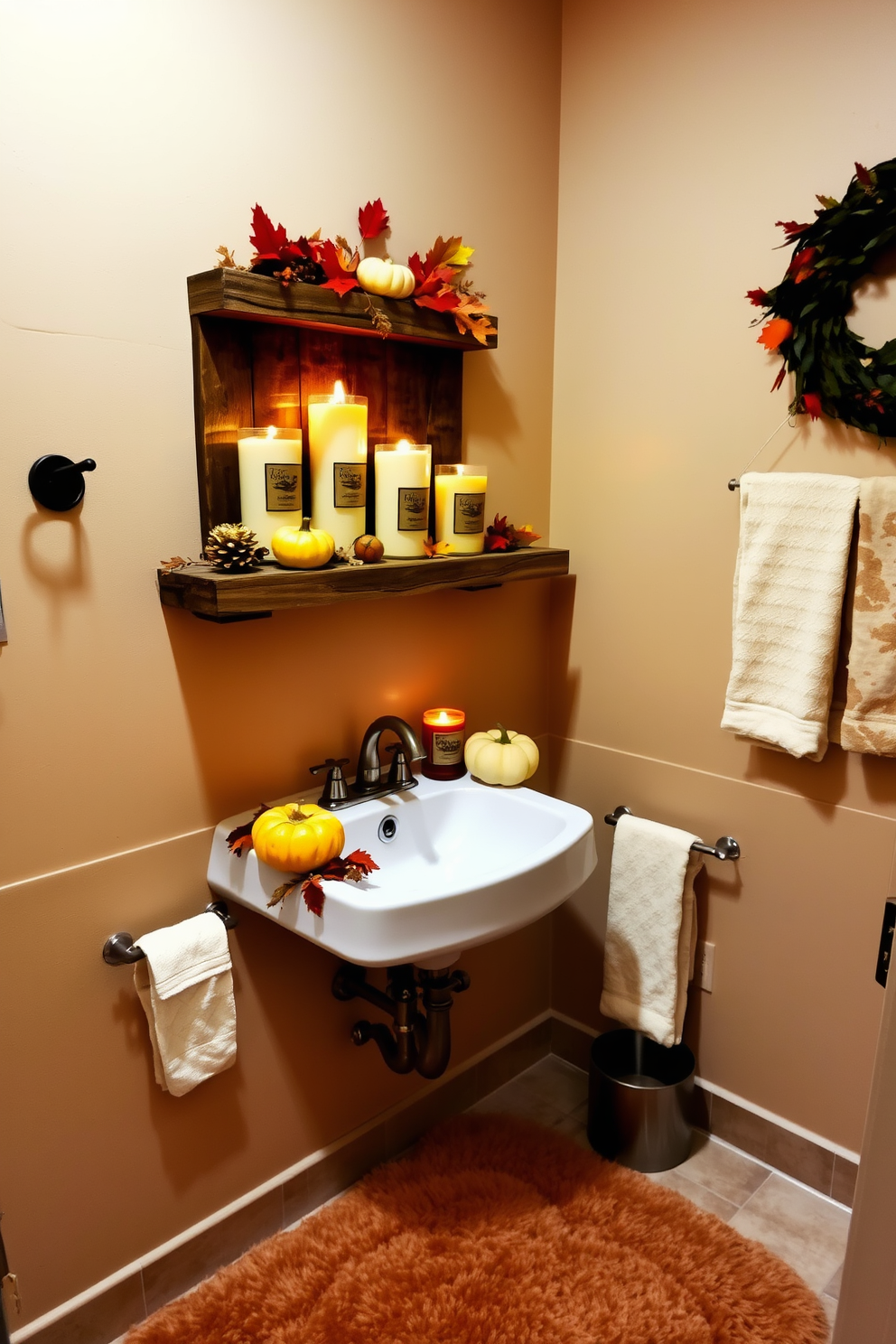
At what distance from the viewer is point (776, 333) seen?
162cm


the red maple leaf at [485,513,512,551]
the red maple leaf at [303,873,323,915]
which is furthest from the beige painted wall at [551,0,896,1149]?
the red maple leaf at [303,873,323,915]

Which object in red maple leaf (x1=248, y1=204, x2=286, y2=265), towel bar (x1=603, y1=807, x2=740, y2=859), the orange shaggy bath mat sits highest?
A: red maple leaf (x1=248, y1=204, x2=286, y2=265)

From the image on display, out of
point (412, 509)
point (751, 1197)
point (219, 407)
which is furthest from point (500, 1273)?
point (219, 407)

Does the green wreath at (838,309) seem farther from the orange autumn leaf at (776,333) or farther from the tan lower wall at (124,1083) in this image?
the tan lower wall at (124,1083)

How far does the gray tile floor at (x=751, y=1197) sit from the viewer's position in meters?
1.70

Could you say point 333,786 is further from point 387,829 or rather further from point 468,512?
point 468,512

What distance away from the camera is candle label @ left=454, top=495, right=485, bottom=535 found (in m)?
1.70

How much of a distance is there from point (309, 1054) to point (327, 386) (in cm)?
125

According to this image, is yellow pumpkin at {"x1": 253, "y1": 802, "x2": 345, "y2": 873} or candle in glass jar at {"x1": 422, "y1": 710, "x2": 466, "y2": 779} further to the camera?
candle in glass jar at {"x1": 422, "y1": 710, "x2": 466, "y2": 779}

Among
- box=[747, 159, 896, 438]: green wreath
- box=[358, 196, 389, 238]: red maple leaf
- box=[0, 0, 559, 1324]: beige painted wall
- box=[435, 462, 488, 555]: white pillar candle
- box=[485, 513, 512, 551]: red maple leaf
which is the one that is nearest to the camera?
box=[0, 0, 559, 1324]: beige painted wall

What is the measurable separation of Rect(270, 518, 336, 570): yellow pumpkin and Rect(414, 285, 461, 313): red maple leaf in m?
0.48

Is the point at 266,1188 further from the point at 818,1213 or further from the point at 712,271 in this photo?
the point at 712,271

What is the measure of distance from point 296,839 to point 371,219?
1069mm

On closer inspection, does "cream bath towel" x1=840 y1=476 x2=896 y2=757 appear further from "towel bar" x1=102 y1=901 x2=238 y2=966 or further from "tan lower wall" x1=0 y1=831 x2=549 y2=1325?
"towel bar" x1=102 y1=901 x2=238 y2=966
